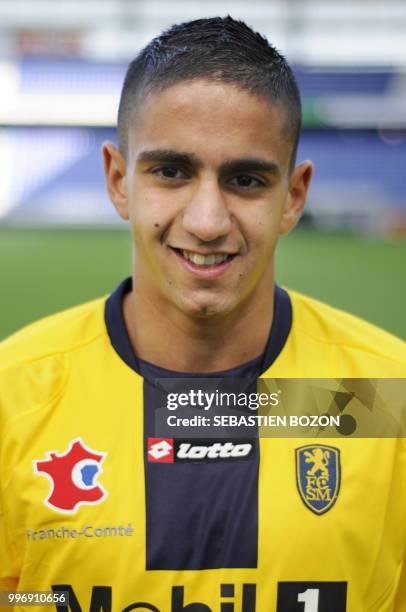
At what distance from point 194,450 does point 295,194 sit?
678mm

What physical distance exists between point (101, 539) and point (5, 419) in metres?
0.34

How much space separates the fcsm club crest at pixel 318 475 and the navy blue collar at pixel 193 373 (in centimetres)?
24

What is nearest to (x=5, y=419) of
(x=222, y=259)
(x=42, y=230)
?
(x=222, y=259)

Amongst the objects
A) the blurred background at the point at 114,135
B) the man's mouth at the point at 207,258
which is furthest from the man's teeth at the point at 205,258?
the blurred background at the point at 114,135

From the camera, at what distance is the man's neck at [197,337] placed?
210cm

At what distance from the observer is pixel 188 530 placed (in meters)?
1.92

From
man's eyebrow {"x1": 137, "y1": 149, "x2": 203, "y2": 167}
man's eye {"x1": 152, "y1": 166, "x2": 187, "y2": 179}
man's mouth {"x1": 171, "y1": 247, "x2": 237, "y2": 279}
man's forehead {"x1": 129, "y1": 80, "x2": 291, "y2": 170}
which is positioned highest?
man's forehead {"x1": 129, "y1": 80, "x2": 291, "y2": 170}

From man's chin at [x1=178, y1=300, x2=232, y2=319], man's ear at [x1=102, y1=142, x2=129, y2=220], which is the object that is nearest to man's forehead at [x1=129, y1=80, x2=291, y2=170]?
man's ear at [x1=102, y1=142, x2=129, y2=220]

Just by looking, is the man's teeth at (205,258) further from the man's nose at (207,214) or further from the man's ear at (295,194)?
the man's ear at (295,194)

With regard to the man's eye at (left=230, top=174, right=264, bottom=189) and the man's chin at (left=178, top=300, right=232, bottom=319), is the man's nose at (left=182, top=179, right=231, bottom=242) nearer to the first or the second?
the man's eye at (left=230, top=174, right=264, bottom=189)

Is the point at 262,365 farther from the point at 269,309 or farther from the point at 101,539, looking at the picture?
the point at 101,539

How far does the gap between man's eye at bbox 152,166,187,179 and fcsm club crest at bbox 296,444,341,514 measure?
68 centimetres

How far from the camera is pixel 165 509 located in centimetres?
194

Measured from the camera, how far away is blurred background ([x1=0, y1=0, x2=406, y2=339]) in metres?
9.07
